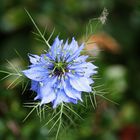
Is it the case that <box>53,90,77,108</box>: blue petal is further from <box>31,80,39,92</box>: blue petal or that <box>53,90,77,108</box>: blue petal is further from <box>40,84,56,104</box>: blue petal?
<box>31,80,39,92</box>: blue petal

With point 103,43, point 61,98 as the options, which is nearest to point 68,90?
point 61,98

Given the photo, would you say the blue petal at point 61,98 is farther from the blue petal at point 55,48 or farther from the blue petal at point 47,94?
the blue petal at point 55,48

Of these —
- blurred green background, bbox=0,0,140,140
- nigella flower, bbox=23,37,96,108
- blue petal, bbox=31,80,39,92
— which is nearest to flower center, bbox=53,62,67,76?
nigella flower, bbox=23,37,96,108

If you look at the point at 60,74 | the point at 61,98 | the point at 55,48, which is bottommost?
the point at 61,98

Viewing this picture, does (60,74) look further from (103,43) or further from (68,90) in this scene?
(103,43)

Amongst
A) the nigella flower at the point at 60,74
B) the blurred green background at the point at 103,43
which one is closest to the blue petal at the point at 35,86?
the nigella flower at the point at 60,74

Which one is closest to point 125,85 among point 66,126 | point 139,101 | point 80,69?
point 139,101

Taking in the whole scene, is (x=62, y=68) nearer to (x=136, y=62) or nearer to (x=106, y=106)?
(x=106, y=106)
